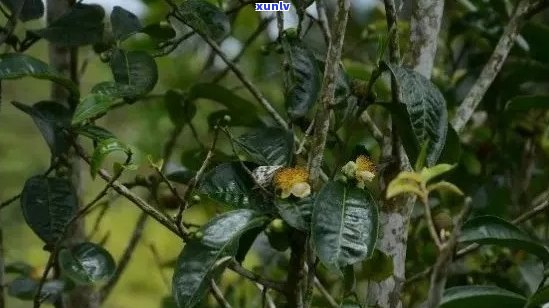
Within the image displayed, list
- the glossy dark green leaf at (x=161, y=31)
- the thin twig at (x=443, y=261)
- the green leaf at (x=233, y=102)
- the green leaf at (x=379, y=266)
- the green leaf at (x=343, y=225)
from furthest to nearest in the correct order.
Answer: the green leaf at (x=233, y=102)
the glossy dark green leaf at (x=161, y=31)
the green leaf at (x=379, y=266)
the green leaf at (x=343, y=225)
the thin twig at (x=443, y=261)

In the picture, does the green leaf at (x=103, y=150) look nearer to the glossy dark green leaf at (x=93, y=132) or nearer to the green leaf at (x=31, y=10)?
the glossy dark green leaf at (x=93, y=132)

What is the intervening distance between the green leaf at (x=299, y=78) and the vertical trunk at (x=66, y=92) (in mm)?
424

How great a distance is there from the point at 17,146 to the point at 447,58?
1293 millimetres

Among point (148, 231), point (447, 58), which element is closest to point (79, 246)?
point (447, 58)

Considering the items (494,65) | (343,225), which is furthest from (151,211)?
(494,65)

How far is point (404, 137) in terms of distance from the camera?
2.68ft

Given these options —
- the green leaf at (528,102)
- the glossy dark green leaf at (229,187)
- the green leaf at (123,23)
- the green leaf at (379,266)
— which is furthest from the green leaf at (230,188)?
the green leaf at (528,102)

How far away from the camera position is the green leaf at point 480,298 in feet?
2.50

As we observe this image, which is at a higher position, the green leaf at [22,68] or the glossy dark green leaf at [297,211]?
the green leaf at [22,68]

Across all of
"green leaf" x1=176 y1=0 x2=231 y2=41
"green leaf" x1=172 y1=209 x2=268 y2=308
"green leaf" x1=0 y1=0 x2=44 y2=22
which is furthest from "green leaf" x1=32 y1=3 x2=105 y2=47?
"green leaf" x1=172 y1=209 x2=268 y2=308

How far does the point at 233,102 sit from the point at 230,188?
0.38m

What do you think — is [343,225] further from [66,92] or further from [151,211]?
→ [66,92]

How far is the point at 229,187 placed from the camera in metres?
0.79

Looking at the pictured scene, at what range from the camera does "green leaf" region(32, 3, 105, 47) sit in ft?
3.29
